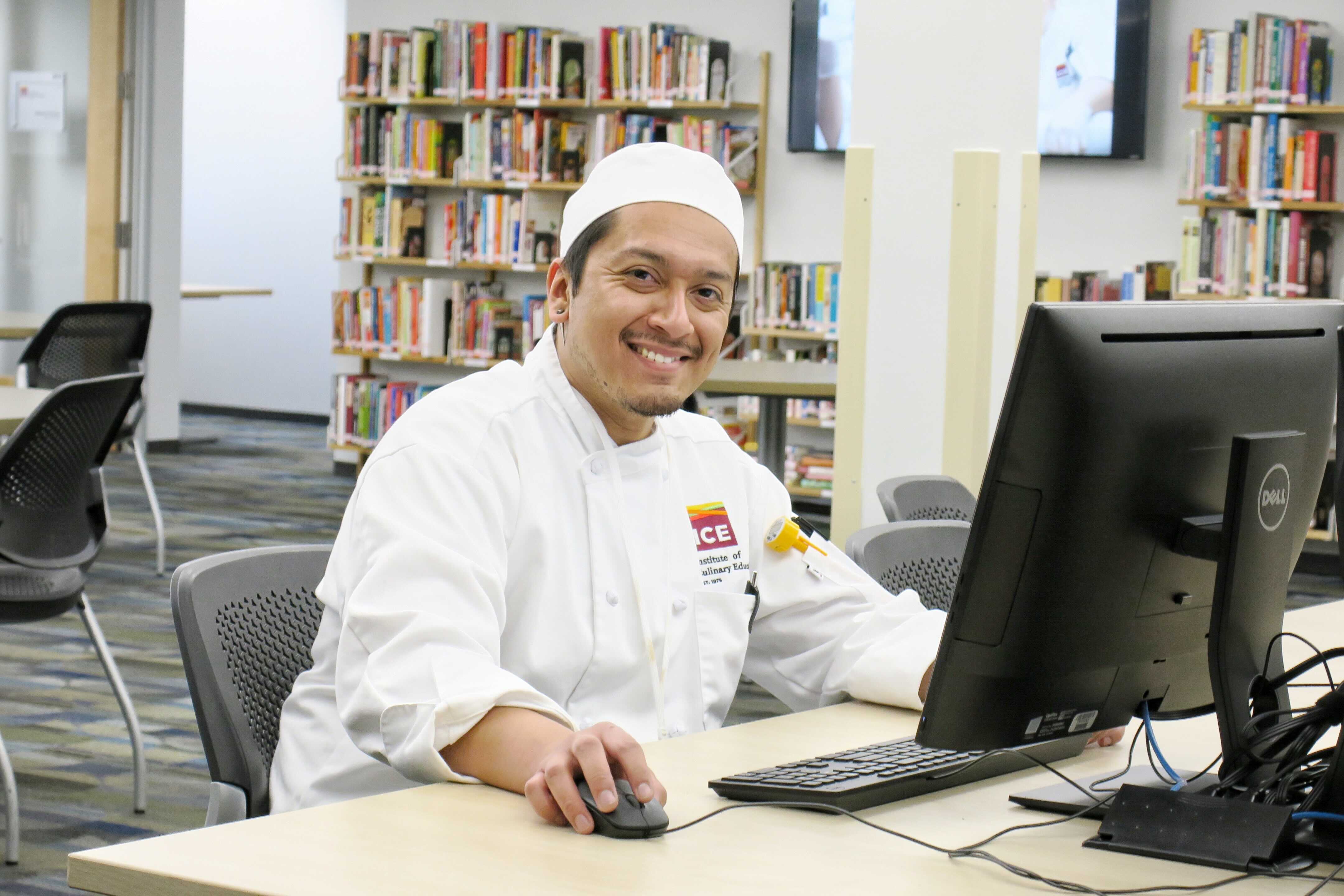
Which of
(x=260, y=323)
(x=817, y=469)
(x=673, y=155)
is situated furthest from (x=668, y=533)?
(x=260, y=323)

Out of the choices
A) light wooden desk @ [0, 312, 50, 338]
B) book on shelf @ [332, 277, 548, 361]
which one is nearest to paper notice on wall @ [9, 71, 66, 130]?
book on shelf @ [332, 277, 548, 361]

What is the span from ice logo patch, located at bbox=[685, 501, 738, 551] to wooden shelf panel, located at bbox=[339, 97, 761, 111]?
564cm

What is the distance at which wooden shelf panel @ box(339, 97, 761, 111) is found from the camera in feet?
23.8

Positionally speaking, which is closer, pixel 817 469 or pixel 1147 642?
pixel 1147 642

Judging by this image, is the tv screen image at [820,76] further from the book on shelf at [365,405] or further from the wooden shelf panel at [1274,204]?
the book on shelf at [365,405]

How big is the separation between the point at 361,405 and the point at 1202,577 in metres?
7.23

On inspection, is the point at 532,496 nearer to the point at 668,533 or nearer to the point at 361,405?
the point at 668,533

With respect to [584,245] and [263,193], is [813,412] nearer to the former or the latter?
[263,193]

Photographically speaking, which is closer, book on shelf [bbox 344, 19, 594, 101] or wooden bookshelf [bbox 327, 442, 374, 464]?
book on shelf [bbox 344, 19, 594, 101]

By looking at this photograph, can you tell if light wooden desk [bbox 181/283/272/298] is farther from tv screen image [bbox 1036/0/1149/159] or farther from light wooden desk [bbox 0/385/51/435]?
light wooden desk [bbox 0/385/51/435]

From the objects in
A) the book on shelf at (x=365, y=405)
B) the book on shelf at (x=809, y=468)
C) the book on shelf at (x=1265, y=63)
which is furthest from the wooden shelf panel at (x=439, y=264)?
the book on shelf at (x=1265, y=63)

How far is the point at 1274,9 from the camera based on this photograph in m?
6.40

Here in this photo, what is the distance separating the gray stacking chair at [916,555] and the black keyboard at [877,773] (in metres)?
0.70

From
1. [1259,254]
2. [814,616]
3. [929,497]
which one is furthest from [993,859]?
[1259,254]
